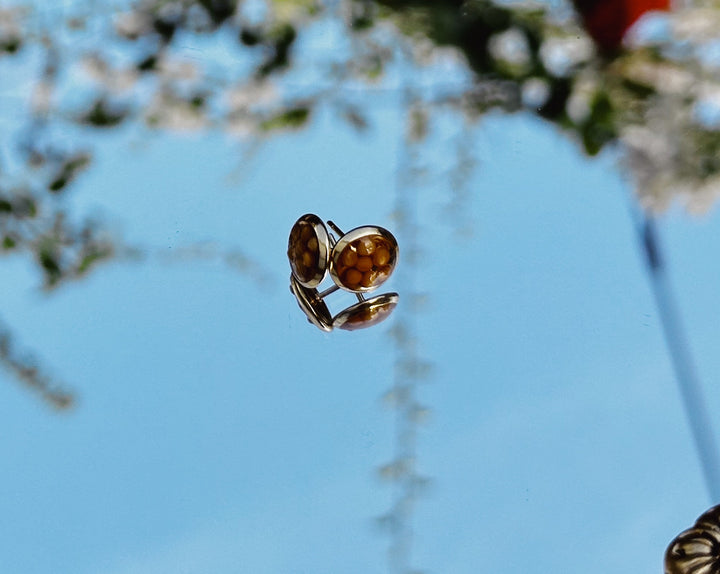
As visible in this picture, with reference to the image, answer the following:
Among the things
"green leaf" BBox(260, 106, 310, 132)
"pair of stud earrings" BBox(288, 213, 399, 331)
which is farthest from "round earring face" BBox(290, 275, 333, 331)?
"green leaf" BBox(260, 106, 310, 132)

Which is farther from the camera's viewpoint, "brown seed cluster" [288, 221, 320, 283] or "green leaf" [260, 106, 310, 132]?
"green leaf" [260, 106, 310, 132]

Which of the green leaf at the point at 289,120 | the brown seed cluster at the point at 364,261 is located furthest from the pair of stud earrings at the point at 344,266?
the green leaf at the point at 289,120

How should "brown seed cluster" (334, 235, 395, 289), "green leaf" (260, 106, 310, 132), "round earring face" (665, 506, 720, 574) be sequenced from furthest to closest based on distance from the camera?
"green leaf" (260, 106, 310, 132)
"brown seed cluster" (334, 235, 395, 289)
"round earring face" (665, 506, 720, 574)

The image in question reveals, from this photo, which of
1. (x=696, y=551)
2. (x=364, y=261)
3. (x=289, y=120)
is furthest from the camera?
(x=289, y=120)

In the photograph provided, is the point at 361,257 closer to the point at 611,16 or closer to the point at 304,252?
the point at 304,252

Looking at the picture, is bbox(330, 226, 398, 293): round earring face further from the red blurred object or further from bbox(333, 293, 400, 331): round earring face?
the red blurred object

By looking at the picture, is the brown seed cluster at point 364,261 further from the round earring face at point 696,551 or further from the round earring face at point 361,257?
the round earring face at point 696,551

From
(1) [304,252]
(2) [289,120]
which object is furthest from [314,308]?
(2) [289,120]

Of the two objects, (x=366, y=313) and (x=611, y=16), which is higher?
(x=611, y=16)
